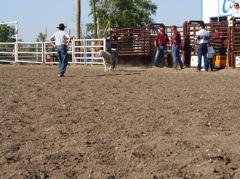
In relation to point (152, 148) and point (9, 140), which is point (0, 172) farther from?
point (152, 148)

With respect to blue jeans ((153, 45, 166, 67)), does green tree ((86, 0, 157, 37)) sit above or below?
above

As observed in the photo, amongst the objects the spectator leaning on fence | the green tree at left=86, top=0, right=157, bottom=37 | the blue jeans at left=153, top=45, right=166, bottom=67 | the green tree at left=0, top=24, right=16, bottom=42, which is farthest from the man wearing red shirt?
the green tree at left=86, top=0, right=157, bottom=37

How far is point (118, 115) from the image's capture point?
261 inches

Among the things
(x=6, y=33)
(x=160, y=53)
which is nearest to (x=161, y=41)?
(x=160, y=53)

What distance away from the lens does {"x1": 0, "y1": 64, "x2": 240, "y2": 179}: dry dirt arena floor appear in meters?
4.08

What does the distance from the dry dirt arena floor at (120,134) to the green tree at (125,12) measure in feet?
149

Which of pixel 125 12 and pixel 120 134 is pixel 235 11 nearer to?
pixel 120 134

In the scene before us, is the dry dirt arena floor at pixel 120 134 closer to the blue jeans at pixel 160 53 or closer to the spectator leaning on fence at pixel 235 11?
the spectator leaning on fence at pixel 235 11

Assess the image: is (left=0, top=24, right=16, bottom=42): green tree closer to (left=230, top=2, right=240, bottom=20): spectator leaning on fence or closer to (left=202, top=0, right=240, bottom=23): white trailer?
(left=202, top=0, right=240, bottom=23): white trailer

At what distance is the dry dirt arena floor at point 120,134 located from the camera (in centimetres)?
408

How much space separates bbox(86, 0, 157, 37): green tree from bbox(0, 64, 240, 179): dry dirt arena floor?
45.3 m

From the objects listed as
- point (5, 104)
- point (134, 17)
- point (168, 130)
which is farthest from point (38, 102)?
point (134, 17)

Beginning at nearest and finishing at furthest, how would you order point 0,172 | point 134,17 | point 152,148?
point 0,172 → point 152,148 → point 134,17

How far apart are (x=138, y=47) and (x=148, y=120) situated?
14686 mm
